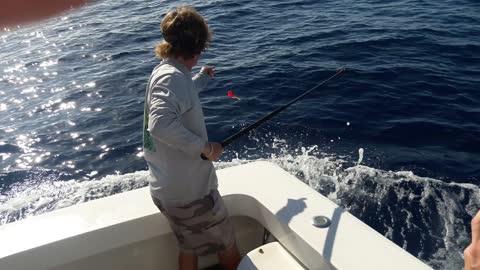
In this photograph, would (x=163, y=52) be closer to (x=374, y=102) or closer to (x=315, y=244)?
(x=315, y=244)

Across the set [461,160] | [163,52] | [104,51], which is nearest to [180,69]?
[163,52]

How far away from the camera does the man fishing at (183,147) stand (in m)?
2.47

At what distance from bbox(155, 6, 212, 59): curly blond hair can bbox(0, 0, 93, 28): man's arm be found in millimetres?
15216

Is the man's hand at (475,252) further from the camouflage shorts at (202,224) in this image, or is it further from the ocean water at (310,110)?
the ocean water at (310,110)

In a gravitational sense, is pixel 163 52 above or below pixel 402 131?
above

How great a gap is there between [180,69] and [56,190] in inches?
156

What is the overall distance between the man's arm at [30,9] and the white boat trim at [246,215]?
15041 mm

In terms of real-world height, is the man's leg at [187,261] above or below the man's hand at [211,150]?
below

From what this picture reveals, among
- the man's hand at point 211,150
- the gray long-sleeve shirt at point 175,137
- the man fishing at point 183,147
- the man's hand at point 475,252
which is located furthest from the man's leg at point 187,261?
the man's hand at point 475,252

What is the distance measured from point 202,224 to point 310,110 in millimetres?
4845

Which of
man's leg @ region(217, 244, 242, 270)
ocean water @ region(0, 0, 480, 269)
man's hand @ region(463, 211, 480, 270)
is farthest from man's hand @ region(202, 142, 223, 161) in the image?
ocean water @ region(0, 0, 480, 269)

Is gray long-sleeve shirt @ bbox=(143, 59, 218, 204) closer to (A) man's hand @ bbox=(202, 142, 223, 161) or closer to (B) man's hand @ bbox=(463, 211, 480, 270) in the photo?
(A) man's hand @ bbox=(202, 142, 223, 161)

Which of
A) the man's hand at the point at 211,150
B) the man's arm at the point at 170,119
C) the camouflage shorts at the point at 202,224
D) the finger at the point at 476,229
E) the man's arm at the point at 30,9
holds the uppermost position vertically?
the finger at the point at 476,229

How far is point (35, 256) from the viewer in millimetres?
2668
